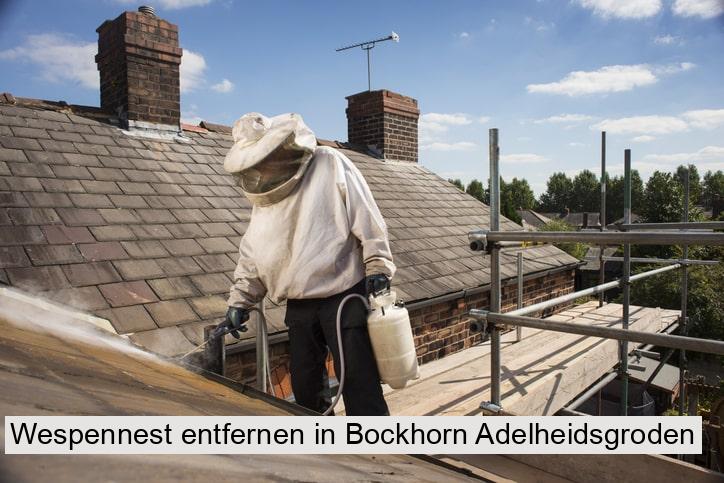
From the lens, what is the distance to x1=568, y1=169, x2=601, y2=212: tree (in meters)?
82.6

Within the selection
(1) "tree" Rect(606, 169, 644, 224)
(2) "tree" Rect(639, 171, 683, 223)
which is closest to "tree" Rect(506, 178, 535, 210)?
(1) "tree" Rect(606, 169, 644, 224)

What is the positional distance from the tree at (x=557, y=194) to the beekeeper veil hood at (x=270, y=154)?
293 ft

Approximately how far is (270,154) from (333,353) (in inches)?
44.4

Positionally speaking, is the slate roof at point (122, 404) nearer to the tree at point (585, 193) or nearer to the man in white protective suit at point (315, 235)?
the man in white protective suit at point (315, 235)

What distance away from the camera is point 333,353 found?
2680 mm

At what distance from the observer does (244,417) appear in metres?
1.53

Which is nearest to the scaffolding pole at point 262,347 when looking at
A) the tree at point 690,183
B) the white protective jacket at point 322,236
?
the white protective jacket at point 322,236

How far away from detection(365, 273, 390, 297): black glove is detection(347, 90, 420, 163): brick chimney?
749 centimetres

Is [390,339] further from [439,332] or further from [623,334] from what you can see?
[439,332]

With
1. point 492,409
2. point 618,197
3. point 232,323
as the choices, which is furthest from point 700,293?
point 618,197

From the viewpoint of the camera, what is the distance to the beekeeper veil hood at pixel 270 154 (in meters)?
2.55

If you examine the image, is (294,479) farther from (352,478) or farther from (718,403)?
(718,403)

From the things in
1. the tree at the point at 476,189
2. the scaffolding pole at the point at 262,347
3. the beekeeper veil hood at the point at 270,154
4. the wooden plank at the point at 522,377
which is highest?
the tree at the point at 476,189

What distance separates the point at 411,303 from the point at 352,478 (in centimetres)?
404
